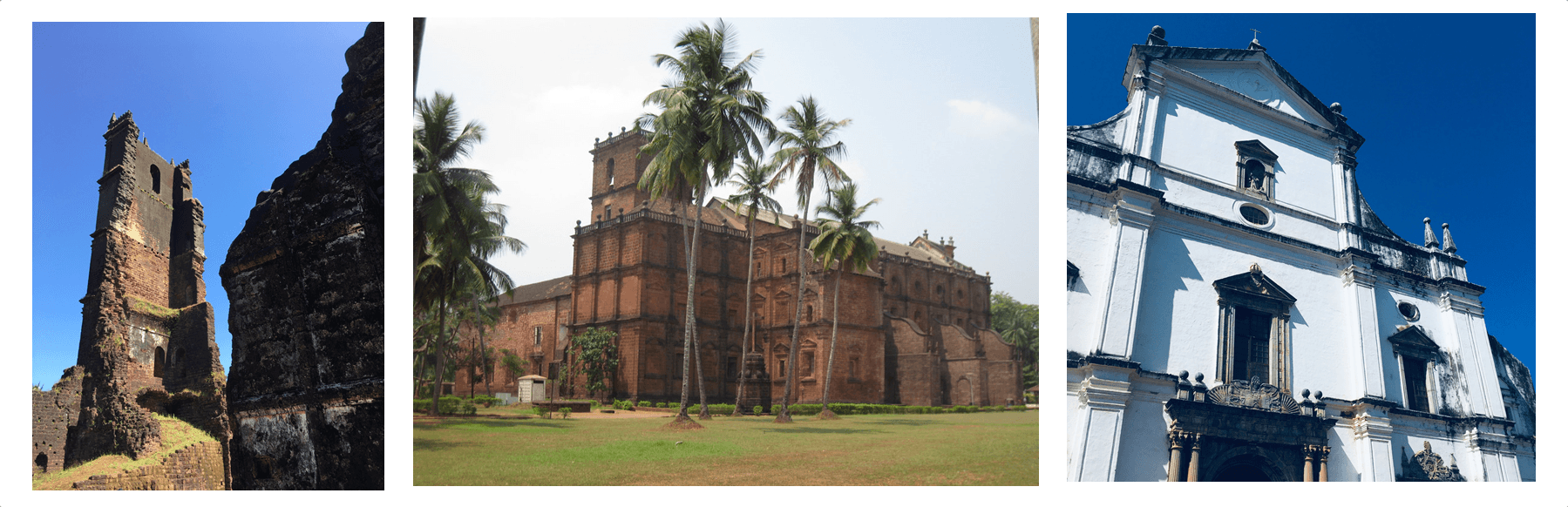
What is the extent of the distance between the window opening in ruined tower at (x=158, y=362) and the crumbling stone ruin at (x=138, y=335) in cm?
3

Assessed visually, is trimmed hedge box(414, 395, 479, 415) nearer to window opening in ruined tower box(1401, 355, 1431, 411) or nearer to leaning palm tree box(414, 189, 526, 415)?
leaning palm tree box(414, 189, 526, 415)

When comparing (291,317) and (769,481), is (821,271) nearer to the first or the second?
(769,481)

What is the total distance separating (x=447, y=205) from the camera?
13.5 m

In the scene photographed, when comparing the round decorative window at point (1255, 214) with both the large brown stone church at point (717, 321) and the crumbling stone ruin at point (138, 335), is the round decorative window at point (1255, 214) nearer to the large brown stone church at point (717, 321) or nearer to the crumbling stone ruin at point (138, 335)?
the large brown stone church at point (717, 321)

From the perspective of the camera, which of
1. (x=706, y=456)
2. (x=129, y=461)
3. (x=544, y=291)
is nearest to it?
(x=706, y=456)

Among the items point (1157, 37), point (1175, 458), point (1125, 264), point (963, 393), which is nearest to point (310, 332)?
point (1125, 264)

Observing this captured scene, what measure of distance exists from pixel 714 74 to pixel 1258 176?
9149mm

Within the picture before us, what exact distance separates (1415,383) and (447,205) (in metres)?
15.8

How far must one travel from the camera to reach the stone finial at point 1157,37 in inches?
509

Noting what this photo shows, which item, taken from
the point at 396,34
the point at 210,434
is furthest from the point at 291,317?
the point at 210,434

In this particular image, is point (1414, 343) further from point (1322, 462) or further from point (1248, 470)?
point (1248, 470)

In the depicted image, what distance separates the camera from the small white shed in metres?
23.1

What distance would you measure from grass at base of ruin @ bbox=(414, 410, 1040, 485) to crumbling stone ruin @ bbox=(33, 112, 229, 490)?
7.79 m

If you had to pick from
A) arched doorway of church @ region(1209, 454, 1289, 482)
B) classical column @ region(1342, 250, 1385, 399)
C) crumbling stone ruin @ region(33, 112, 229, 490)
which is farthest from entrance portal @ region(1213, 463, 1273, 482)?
crumbling stone ruin @ region(33, 112, 229, 490)
